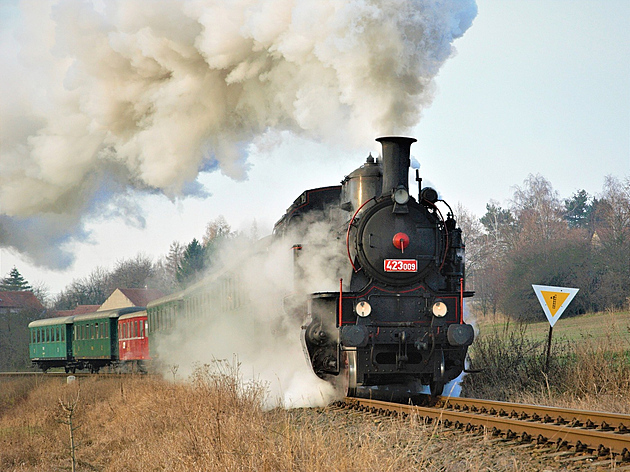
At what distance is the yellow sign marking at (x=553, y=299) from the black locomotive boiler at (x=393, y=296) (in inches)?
45.5

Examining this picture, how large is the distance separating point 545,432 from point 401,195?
4245 mm

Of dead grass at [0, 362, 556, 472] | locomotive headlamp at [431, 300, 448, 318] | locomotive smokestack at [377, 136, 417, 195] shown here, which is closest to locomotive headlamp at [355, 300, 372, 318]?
locomotive headlamp at [431, 300, 448, 318]

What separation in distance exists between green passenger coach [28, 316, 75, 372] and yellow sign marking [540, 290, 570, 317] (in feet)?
79.8

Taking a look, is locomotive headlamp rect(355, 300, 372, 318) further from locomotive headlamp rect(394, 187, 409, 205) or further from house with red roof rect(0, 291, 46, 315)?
house with red roof rect(0, 291, 46, 315)

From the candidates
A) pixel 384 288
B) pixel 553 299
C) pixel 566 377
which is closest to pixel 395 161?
pixel 384 288

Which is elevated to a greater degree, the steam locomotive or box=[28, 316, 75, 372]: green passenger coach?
the steam locomotive

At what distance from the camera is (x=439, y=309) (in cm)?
938

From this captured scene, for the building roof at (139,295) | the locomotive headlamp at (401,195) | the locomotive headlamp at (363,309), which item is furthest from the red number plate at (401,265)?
the building roof at (139,295)

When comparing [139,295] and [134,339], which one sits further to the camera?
[139,295]

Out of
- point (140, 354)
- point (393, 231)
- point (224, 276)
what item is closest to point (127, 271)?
point (140, 354)

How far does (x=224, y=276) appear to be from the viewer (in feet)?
47.1

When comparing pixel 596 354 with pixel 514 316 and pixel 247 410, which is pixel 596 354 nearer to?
pixel 247 410

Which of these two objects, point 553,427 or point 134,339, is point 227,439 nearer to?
point 553,427

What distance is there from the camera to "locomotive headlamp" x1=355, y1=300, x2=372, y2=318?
923 centimetres
